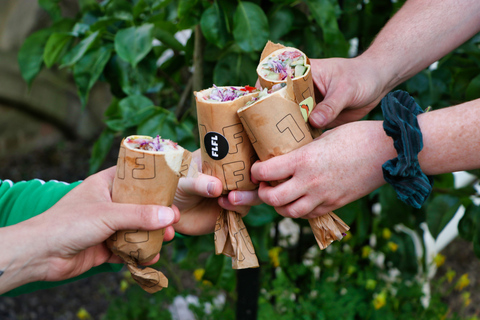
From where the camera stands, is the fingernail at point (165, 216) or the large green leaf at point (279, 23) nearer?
the fingernail at point (165, 216)

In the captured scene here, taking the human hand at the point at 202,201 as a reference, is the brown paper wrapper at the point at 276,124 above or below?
above

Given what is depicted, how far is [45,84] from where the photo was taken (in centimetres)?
366

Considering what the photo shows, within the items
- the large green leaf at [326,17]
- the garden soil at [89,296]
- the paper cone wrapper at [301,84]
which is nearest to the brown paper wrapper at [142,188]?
the paper cone wrapper at [301,84]

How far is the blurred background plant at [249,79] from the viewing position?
4.11ft

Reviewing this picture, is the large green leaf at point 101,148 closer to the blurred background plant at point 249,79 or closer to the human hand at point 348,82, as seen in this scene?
the blurred background plant at point 249,79

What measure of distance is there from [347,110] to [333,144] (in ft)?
1.12

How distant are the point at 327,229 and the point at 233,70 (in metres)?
0.59

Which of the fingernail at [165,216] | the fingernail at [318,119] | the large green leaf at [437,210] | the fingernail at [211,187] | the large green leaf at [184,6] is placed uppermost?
the large green leaf at [184,6]

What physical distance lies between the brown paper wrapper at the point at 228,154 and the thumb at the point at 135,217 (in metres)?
0.19

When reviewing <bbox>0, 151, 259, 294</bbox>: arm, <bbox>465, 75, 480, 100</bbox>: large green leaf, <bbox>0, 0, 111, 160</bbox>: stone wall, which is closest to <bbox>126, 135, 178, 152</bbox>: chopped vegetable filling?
<bbox>0, 151, 259, 294</bbox>: arm

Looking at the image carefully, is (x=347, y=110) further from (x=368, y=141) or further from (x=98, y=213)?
(x=98, y=213)

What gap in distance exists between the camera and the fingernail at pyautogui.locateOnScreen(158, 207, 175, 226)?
0.91 m

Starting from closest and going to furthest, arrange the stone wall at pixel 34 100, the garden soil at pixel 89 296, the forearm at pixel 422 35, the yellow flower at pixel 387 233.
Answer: the forearm at pixel 422 35 → the yellow flower at pixel 387 233 → the garden soil at pixel 89 296 → the stone wall at pixel 34 100

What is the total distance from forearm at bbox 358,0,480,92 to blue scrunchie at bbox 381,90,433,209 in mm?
352
